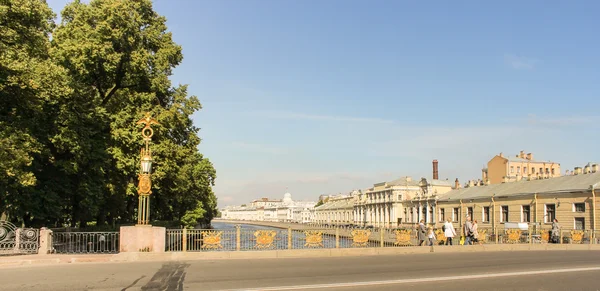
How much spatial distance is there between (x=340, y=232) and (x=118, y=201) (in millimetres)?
19814

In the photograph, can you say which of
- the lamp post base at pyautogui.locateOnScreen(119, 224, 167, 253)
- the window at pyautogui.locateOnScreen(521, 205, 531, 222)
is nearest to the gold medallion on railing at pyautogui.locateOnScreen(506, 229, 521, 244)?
the lamp post base at pyautogui.locateOnScreen(119, 224, 167, 253)

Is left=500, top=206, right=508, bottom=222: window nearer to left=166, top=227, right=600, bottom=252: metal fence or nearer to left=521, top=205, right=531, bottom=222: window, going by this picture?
left=521, top=205, right=531, bottom=222: window

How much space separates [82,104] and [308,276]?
65.2ft

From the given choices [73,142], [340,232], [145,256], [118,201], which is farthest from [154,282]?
[118,201]

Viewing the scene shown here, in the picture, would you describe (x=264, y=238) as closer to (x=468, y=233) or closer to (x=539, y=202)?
(x=468, y=233)

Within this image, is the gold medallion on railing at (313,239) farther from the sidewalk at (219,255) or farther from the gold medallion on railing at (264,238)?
the gold medallion on railing at (264,238)

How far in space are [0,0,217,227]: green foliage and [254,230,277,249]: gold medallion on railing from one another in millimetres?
10007

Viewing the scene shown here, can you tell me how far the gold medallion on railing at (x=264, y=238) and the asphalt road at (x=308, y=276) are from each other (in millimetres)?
5370

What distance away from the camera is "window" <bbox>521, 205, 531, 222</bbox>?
183ft

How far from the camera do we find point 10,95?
79.4 ft

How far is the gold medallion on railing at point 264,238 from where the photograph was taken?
76.3 ft

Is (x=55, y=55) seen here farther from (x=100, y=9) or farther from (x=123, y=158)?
(x=123, y=158)

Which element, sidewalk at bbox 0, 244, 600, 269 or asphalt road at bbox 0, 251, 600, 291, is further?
sidewalk at bbox 0, 244, 600, 269

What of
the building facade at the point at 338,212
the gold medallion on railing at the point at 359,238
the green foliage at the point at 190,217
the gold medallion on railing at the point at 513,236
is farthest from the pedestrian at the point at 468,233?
the building facade at the point at 338,212
